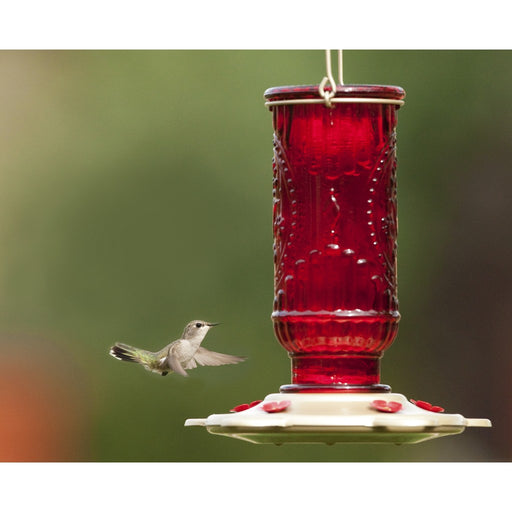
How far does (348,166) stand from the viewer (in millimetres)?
3877

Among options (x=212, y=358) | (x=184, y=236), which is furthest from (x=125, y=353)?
(x=184, y=236)

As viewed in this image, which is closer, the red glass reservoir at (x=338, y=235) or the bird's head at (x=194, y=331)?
the red glass reservoir at (x=338, y=235)

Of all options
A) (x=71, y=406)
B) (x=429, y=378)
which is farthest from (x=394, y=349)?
(x=71, y=406)

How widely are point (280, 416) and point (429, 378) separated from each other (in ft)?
25.8

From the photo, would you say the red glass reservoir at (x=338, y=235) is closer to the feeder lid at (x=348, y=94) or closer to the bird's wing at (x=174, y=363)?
the feeder lid at (x=348, y=94)

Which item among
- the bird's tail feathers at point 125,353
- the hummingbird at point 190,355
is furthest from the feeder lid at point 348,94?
the bird's tail feathers at point 125,353

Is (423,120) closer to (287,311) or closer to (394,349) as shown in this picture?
(394,349)

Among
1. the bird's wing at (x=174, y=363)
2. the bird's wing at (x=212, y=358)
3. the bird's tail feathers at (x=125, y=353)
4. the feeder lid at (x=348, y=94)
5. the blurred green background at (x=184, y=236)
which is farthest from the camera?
the blurred green background at (x=184, y=236)

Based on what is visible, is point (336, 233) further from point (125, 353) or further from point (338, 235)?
point (125, 353)

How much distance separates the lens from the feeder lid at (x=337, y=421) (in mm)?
3561

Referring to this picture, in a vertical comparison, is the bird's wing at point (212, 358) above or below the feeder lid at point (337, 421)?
above

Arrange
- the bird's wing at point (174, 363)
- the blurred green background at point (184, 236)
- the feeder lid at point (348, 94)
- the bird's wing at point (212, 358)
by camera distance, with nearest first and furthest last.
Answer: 1. the feeder lid at point (348, 94)
2. the bird's wing at point (212, 358)
3. the bird's wing at point (174, 363)
4. the blurred green background at point (184, 236)

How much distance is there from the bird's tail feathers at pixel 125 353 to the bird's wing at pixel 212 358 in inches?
25.0

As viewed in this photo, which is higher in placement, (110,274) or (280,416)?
(110,274)
